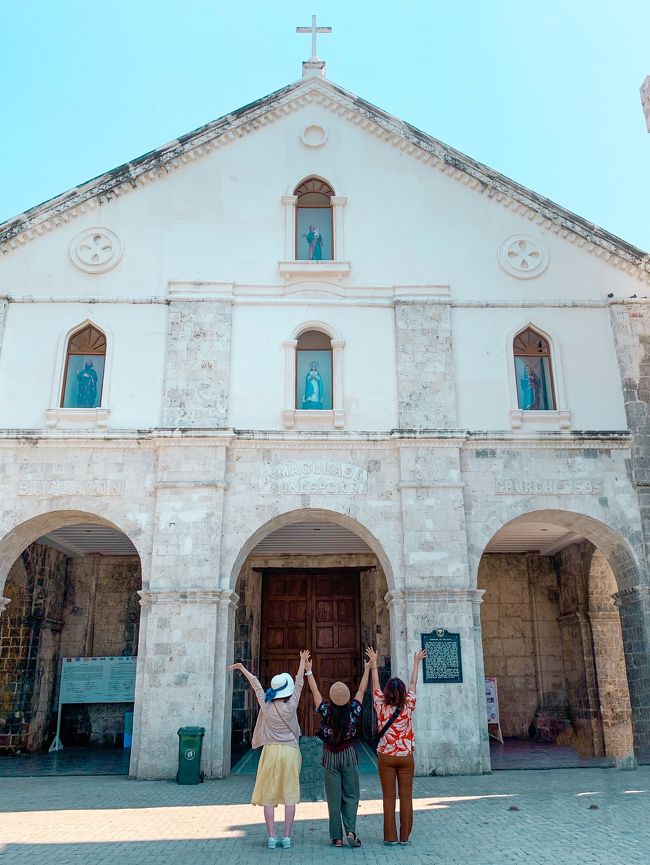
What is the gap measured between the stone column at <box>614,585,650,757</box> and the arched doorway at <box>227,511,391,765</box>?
5693mm

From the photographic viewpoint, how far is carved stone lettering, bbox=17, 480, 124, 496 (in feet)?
47.6

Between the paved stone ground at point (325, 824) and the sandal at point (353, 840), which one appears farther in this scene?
the sandal at point (353, 840)

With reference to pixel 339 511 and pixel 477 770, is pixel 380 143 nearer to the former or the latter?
pixel 339 511

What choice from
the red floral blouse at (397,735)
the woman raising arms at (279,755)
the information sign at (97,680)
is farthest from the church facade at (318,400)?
the red floral blouse at (397,735)

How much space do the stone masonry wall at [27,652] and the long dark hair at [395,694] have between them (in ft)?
40.1

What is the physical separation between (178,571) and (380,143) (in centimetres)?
1024

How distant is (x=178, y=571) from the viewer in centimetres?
1394

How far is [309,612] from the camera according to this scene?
65.0 ft

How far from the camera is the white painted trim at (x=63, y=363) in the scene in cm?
1509

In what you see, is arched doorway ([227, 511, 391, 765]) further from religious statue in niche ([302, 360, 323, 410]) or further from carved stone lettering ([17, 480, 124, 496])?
carved stone lettering ([17, 480, 124, 496])

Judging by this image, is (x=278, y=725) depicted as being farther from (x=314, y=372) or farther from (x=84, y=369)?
(x=84, y=369)

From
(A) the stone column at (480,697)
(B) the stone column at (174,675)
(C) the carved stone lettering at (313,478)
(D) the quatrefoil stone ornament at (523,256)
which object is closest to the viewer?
(B) the stone column at (174,675)

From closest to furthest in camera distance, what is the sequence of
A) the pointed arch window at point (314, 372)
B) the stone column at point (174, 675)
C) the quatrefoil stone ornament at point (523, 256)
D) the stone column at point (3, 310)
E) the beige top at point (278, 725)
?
the beige top at point (278, 725), the stone column at point (174, 675), the pointed arch window at point (314, 372), the stone column at point (3, 310), the quatrefoil stone ornament at point (523, 256)

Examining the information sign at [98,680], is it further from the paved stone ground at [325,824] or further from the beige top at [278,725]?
the beige top at [278,725]
